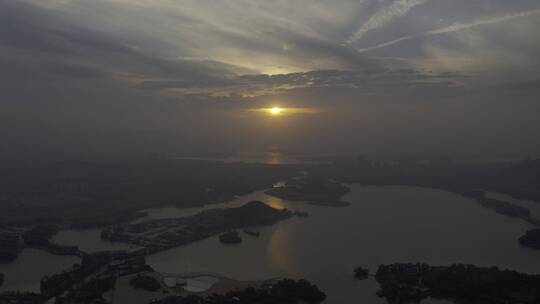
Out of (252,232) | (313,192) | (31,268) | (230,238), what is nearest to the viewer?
(31,268)

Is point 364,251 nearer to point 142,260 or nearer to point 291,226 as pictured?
point 291,226

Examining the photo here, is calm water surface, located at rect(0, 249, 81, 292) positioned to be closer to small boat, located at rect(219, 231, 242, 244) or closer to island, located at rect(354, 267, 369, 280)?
small boat, located at rect(219, 231, 242, 244)

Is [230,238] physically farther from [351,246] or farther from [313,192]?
[313,192]

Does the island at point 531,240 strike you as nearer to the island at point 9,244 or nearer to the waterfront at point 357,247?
the waterfront at point 357,247

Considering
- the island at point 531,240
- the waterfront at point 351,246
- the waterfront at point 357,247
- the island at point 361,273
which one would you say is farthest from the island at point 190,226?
the island at point 531,240

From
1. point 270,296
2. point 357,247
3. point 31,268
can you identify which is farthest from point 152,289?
point 357,247
